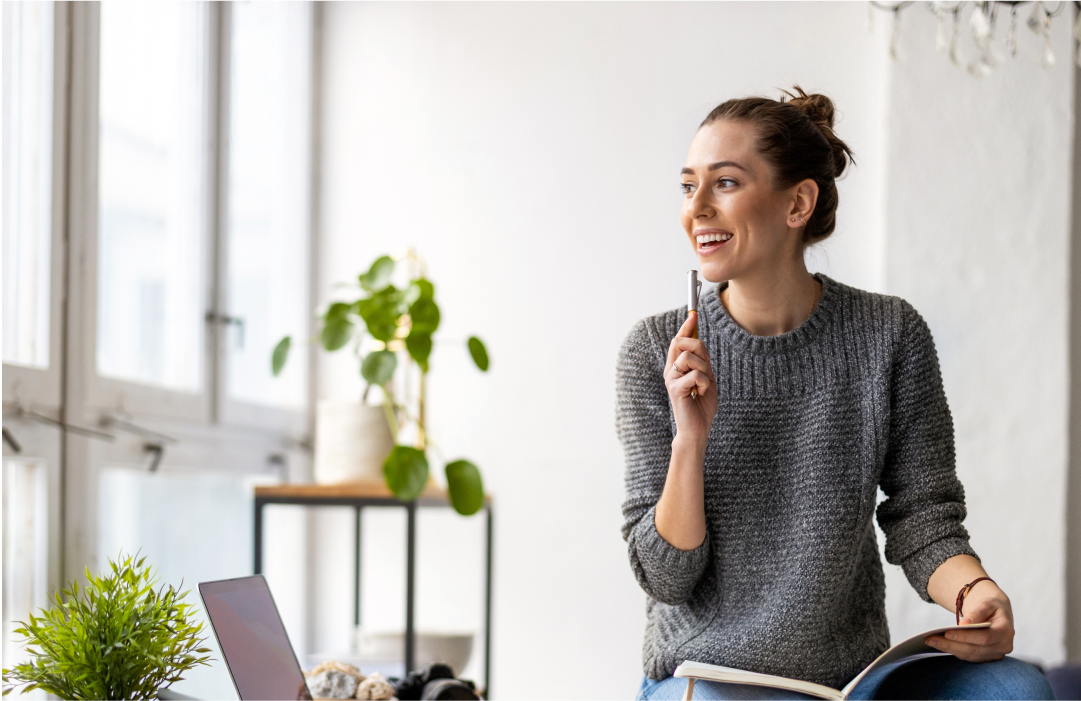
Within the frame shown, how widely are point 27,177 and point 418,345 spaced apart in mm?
772

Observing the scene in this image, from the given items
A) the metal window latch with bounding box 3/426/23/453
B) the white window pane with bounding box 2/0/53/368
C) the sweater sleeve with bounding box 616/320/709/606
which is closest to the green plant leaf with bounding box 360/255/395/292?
the white window pane with bounding box 2/0/53/368

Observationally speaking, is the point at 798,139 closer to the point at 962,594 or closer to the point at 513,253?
the point at 962,594

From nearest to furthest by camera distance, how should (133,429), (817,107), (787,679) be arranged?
(787,679) → (817,107) → (133,429)

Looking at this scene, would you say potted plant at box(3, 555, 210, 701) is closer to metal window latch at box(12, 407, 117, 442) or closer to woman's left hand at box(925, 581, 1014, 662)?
metal window latch at box(12, 407, 117, 442)

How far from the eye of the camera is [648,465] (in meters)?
1.25

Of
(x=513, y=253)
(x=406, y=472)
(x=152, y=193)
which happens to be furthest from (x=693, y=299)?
(x=513, y=253)

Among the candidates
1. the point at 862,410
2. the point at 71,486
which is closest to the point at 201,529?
the point at 71,486

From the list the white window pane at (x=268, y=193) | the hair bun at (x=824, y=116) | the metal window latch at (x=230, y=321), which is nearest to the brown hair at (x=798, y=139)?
the hair bun at (x=824, y=116)

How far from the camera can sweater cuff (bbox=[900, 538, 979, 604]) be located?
116 cm

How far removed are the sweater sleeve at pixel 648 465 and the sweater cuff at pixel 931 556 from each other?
Answer: 0.24 metres

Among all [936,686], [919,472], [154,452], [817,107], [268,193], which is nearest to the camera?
[936,686]

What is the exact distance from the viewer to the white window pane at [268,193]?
246 cm

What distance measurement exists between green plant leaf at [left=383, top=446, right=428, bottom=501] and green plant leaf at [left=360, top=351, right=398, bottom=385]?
0.15m

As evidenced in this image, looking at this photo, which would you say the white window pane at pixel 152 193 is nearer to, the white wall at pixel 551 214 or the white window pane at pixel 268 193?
the white window pane at pixel 268 193
